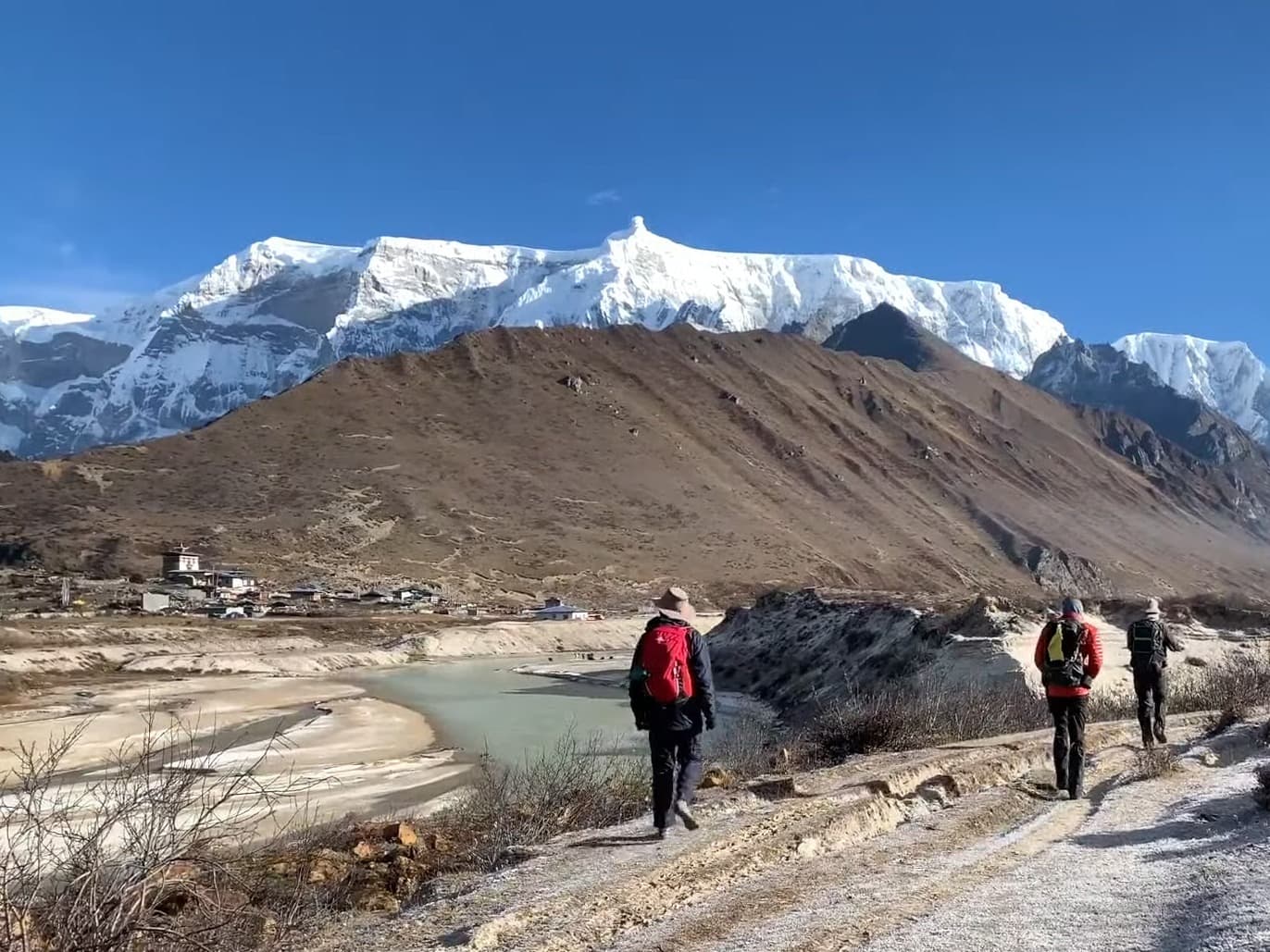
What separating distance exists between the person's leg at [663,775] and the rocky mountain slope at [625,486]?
79.0m

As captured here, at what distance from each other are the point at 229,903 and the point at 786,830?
390 cm

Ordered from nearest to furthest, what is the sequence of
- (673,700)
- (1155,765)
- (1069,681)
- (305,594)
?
1. (673,700)
2. (1069,681)
3. (1155,765)
4. (305,594)

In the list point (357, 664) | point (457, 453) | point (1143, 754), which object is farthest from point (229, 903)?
point (457, 453)

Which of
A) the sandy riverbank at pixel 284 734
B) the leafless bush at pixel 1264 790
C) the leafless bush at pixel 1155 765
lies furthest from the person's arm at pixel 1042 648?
the sandy riverbank at pixel 284 734

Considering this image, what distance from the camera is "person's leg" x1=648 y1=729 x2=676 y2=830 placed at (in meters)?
7.63

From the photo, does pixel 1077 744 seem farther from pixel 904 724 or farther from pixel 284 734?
pixel 284 734

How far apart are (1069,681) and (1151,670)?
3.73 meters

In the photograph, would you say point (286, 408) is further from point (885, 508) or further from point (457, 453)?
point (885, 508)

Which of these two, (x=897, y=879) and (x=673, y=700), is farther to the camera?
(x=673, y=700)

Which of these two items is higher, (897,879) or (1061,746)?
(1061,746)

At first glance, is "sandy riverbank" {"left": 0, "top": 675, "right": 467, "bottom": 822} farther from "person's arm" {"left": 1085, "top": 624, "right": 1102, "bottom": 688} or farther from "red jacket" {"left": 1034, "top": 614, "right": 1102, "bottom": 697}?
"person's arm" {"left": 1085, "top": 624, "right": 1102, "bottom": 688}

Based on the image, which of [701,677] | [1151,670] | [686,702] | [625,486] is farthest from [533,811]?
[625,486]

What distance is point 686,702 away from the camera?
7.77 m

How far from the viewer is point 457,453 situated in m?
112
